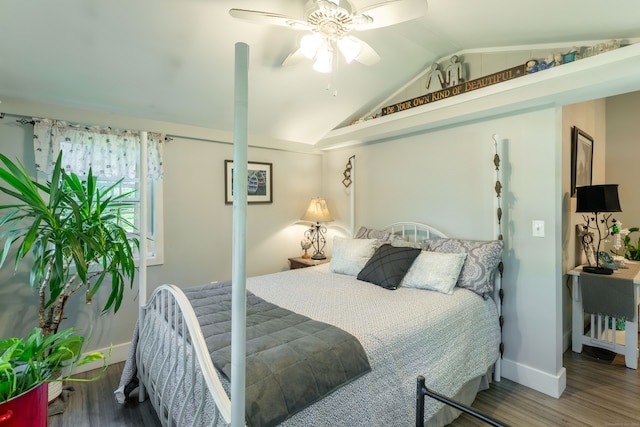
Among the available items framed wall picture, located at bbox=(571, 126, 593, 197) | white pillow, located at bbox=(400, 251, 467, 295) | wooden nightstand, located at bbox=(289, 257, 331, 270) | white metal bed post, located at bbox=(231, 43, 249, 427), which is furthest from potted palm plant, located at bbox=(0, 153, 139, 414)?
framed wall picture, located at bbox=(571, 126, 593, 197)

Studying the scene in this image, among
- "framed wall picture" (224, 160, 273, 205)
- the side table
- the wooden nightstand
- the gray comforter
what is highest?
"framed wall picture" (224, 160, 273, 205)

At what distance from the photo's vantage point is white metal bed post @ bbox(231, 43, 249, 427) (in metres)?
0.92

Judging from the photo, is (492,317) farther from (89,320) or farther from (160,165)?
(89,320)

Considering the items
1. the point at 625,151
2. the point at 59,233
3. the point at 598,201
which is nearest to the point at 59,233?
the point at 59,233

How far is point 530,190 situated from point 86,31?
10.7ft

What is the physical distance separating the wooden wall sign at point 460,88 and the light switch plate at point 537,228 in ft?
3.67

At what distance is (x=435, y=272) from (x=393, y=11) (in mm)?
1719

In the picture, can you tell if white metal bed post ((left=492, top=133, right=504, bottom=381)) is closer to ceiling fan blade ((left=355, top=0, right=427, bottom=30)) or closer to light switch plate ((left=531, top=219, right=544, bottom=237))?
light switch plate ((left=531, top=219, right=544, bottom=237))

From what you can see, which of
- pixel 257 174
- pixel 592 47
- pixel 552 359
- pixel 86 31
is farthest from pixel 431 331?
pixel 86 31

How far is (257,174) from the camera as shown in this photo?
11.8 feet

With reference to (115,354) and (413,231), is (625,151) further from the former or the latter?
(115,354)

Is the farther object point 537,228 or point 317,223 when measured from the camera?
point 317,223

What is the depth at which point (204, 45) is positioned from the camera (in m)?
2.21

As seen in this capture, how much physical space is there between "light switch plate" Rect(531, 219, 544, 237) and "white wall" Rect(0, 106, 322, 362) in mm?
2505
